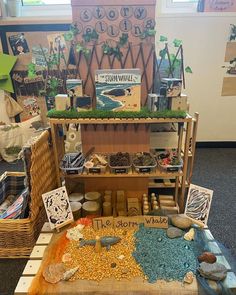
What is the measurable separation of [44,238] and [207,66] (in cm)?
229

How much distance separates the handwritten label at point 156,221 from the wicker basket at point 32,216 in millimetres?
592

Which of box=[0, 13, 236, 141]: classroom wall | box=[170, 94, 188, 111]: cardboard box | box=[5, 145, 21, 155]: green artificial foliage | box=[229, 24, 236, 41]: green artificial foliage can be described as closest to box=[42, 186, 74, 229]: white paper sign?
box=[170, 94, 188, 111]: cardboard box

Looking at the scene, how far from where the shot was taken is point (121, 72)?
4.16 ft

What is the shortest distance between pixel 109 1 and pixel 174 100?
62cm

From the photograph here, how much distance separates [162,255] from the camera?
3.89ft

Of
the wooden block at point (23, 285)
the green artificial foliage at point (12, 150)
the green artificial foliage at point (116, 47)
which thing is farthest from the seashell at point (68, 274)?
the green artificial foliage at point (12, 150)

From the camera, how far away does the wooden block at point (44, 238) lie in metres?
Answer: 1.29

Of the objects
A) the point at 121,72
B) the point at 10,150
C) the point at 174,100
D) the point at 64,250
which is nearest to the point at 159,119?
the point at 174,100

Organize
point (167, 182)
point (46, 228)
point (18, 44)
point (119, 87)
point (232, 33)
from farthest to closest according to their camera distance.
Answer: point (232, 33) < point (18, 44) < point (167, 182) < point (46, 228) < point (119, 87)

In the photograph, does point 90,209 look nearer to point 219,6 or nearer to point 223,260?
point 223,260

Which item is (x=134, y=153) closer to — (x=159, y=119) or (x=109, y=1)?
(x=159, y=119)

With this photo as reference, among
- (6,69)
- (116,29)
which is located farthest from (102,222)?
(6,69)

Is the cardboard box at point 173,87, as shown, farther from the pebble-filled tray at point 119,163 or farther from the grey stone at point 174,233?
the grey stone at point 174,233

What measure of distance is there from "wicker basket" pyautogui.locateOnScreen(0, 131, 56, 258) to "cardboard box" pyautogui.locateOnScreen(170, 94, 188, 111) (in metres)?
0.71
